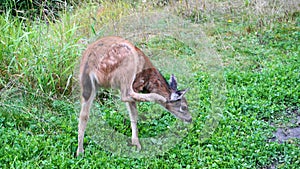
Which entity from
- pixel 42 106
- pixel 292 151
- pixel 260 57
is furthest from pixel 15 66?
pixel 260 57

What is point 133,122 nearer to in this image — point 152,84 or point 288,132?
point 152,84

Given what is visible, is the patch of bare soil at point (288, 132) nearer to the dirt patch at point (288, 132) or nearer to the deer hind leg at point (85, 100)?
the dirt patch at point (288, 132)

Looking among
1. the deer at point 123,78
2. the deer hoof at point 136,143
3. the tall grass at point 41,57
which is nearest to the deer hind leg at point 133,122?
the deer hoof at point 136,143

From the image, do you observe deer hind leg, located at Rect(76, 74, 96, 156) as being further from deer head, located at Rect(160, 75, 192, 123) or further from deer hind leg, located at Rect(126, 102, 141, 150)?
deer head, located at Rect(160, 75, 192, 123)

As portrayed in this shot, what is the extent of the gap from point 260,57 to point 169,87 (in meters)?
3.19

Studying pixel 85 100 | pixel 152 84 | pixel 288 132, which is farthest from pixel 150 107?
pixel 288 132

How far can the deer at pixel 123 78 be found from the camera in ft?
13.0

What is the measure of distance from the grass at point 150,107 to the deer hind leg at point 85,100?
19 cm

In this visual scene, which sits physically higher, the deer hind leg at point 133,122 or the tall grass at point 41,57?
the tall grass at point 41,57

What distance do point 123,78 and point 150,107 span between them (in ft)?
5.05

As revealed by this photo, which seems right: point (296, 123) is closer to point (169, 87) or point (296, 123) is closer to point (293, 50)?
point (169, 87)

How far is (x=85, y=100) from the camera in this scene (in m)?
4.22

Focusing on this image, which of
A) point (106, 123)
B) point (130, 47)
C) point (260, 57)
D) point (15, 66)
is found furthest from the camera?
point (260, 57)

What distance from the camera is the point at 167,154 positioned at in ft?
14.8
